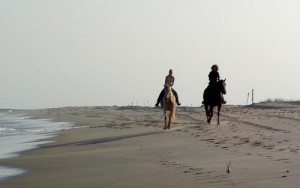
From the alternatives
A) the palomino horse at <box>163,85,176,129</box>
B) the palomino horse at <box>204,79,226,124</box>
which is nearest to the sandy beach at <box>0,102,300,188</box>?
the palomino horse at <box>163,85,176,129</box>

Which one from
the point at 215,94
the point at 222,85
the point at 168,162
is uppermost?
the point at 222,85

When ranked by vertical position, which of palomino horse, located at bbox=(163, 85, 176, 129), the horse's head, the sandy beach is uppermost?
the horse's head

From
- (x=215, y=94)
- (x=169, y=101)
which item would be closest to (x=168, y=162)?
(x=169, y=101)

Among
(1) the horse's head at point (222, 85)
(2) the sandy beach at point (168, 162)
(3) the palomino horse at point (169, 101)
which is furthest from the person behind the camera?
(1) the horse's head at point (222, 85)

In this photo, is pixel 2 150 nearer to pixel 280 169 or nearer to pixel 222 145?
pixel 222 145

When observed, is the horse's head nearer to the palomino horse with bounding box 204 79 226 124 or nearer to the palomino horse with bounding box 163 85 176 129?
the palomino horse with bounding box 204 79 226 124

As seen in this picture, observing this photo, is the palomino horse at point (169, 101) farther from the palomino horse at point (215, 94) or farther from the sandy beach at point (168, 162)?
the sandy beach at point (168, 162)

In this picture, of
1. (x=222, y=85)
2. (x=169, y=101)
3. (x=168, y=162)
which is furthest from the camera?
(x=222, y=85)

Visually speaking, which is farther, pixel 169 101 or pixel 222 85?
pixel 222 85

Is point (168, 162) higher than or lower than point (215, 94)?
lower

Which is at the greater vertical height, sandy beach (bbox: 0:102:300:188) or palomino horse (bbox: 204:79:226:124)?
palomino horse (bbox: 204:79:226:124)

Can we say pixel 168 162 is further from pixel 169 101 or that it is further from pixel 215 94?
pixel 215 94

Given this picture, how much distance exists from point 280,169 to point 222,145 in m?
4.49

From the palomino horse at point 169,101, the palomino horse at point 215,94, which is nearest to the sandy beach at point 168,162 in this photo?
the palomino horse at point 169,101
